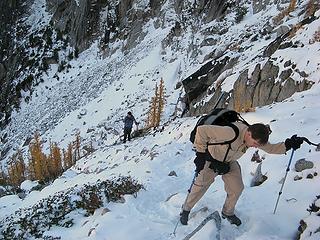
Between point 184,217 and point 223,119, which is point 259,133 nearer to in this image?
point 223,119

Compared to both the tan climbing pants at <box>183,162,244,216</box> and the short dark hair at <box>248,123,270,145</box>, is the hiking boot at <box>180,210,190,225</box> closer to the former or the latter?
the tan climbing pants at <box>183,162,244,216</box>

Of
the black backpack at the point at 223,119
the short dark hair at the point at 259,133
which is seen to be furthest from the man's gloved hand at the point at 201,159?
the short dark hair at the point at 259,133

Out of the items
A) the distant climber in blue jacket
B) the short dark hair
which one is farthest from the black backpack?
the distant climber in blue jacket

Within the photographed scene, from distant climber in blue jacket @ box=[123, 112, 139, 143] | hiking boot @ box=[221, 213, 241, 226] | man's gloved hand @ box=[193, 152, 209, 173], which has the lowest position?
distant climber in blue jacket @ box=[123, 112, 139, 143]

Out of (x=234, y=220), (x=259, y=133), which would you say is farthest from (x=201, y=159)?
(x=234, y=220)

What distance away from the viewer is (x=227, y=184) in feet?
19.9

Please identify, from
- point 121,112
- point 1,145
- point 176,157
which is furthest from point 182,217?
point 1,145

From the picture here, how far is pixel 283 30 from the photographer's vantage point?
2275 centimetres

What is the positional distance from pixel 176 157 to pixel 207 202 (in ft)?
17.6

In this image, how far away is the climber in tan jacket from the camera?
5.28m

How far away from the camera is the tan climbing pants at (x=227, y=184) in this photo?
5977mm

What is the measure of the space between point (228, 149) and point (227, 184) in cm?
73

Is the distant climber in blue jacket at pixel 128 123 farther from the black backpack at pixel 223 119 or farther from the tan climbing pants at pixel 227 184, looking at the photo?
the black backpack at pixel 223 119

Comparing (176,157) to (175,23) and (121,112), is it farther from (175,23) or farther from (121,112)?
(175,23)
